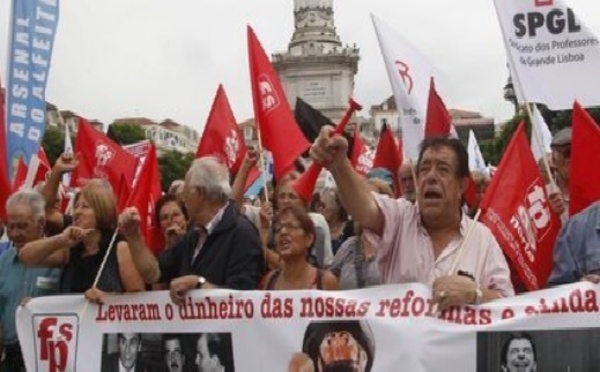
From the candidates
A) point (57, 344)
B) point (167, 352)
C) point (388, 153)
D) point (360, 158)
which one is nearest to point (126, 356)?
point (167, 352)

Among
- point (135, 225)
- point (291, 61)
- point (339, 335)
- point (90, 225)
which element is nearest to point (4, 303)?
point (90, 225)

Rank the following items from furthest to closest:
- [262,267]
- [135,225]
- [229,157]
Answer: [229,157], [262,267], [135,225]

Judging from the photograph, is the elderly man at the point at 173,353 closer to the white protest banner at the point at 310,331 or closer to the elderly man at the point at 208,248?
the white protest banner at the point at 310,331

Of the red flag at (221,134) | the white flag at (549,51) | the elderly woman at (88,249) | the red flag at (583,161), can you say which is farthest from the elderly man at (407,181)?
the elderly woman at (88,249)

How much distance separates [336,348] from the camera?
4.14 meters

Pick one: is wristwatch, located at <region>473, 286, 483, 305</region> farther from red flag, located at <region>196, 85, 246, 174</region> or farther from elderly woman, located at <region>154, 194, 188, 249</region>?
red flag, located at <region>196, 85, 246, 174</region>

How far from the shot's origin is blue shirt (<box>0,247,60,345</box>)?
202 inches

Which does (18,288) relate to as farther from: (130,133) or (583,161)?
(130,133)

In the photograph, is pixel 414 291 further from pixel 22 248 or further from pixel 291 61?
pixel 291 61

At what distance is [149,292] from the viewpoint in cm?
463

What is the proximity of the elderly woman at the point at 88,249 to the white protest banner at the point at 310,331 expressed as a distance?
0.51ft

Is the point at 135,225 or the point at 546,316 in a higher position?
the point at 135,225

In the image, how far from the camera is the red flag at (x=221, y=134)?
805 centimetres

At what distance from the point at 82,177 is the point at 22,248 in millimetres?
3572
